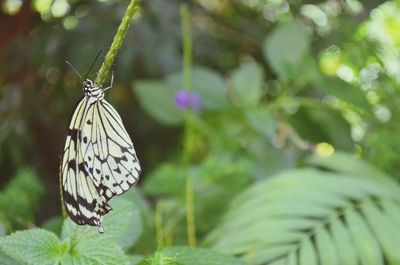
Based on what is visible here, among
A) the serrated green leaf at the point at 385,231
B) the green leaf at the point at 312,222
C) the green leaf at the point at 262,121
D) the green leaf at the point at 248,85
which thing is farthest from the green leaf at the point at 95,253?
the green leaf at the point at 248,85

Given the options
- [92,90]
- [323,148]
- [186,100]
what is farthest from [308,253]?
[323,148]

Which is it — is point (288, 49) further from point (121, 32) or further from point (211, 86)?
point (121, 32)

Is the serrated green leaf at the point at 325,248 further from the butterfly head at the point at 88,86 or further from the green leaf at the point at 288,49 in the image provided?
the green leaf at the point at 288,49

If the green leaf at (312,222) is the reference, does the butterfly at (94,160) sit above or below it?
below

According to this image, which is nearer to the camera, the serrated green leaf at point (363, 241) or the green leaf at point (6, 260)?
the green leaf at point (6, 260)

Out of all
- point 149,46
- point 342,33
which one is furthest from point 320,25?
point 149,46

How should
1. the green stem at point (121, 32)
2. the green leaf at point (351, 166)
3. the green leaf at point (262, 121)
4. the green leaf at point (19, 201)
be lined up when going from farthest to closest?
the green leaf at point (262, 121) → the green leaf at point (351, 166) → the green leaf at point (19, 201) → the green stem at point (121, 32)
